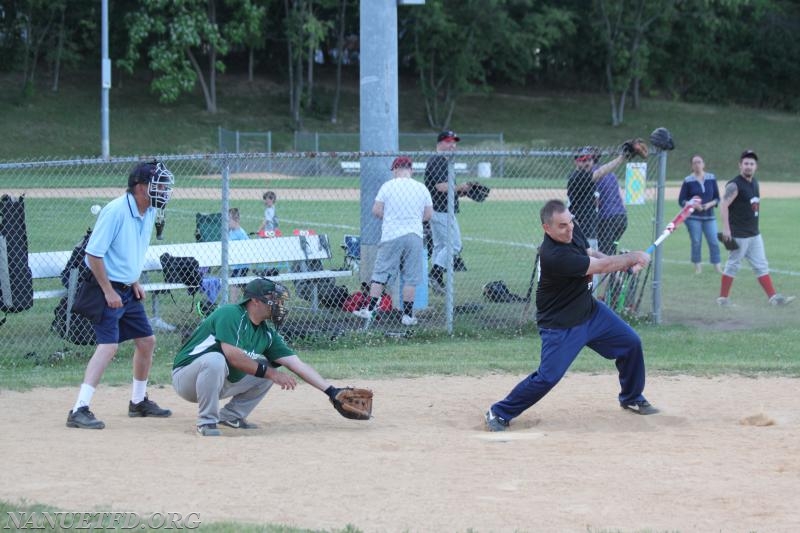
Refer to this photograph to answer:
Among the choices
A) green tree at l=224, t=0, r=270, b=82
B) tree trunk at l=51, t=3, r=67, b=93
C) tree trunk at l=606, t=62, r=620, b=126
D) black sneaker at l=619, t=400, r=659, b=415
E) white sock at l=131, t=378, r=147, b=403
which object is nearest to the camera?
white sock at l=131, t=378, r=147, b=403

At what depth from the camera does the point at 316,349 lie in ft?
37.0

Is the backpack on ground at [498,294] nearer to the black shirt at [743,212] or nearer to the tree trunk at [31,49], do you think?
the black shirt at [743,212]

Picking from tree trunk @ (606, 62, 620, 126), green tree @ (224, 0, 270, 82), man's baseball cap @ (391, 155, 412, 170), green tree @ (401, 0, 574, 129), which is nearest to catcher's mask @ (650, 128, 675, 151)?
man's baseball cap @ (391, 155, 412, 170)

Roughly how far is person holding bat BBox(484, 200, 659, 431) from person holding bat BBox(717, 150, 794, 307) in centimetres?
628

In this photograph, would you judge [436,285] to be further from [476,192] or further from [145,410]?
[145,410]

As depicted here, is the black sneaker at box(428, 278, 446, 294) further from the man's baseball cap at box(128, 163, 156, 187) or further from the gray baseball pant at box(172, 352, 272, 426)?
the man's baseball cap at box(128, 163, 156, 187)

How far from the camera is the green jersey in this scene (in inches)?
283

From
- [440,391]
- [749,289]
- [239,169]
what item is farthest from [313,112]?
[440,391]

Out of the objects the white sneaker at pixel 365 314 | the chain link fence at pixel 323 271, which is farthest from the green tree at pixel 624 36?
the white sneaker at pixel 365 314

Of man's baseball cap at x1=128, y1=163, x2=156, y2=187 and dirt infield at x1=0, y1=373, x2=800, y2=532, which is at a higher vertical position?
man's baseball cap at x1=128, y1=163, x2=156, y2=187

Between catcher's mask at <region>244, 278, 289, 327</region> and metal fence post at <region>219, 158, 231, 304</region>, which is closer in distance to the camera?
catcher's mask at <region>244, 278, 289, 327</region>

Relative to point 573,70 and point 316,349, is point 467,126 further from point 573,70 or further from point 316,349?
point 316,349

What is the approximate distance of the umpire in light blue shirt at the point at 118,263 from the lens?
7438 mm

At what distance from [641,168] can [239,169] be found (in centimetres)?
2217
